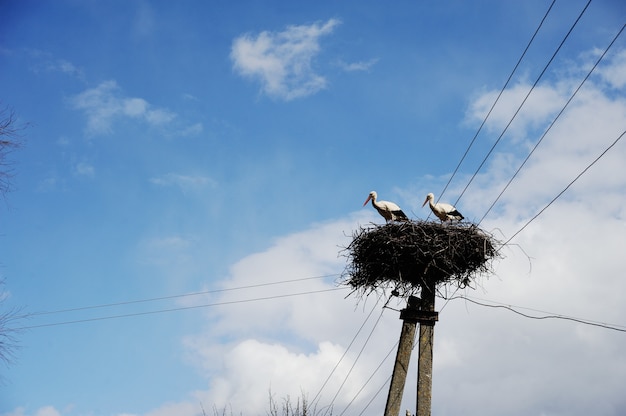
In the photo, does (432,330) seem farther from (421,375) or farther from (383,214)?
(383,214)

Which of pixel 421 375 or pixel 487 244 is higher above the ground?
pixel 487 244

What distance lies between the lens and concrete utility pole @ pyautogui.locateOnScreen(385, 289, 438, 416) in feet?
26.5

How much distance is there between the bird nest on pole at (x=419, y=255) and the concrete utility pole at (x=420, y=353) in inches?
11.6

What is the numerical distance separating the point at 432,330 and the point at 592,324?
2.10 metres

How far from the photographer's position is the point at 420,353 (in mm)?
8336

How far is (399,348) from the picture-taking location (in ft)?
27.7

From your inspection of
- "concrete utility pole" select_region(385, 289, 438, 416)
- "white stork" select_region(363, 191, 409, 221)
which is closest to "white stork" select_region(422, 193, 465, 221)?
"white stork" select_region(363, 191, 409, 221)

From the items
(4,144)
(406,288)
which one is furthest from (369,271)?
(4,144)

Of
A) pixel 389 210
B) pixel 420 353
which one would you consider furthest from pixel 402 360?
pixel 389 210

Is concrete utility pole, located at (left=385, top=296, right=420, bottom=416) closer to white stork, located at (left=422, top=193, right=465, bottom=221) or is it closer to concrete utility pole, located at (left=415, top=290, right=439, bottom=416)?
concrete utility pole, located at (left=415, top=290, right=439, bottom=416)

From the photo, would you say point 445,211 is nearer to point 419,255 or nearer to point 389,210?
point 389,210

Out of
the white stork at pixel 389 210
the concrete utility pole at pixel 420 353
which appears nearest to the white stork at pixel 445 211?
the white stork at pixel 389 210

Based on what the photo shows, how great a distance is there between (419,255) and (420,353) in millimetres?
1306

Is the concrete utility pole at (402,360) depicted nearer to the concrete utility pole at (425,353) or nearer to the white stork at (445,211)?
the concrete utility pole at (425,353)
